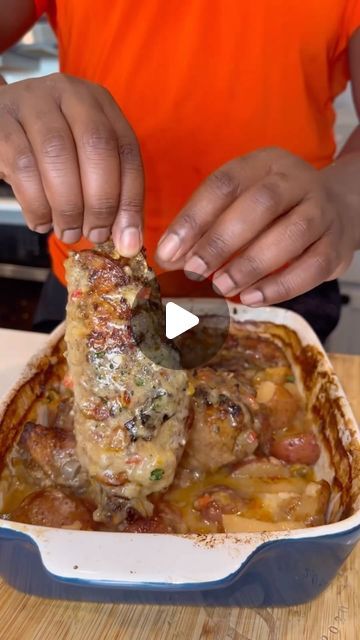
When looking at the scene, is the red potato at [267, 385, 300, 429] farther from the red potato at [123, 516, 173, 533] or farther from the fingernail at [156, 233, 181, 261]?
the fingernail at [156, 233, 181, 261]

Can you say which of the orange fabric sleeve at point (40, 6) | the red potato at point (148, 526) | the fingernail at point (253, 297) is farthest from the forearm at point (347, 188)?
the orange fabric sleeve at point (40, 6)

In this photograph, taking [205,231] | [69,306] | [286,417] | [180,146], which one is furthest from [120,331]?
[180,146]

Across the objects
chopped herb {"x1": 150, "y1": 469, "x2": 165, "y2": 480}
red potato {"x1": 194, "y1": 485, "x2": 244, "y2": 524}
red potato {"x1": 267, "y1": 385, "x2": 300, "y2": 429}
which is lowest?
red potato {"x1": 267, "y1": 385, "x2": 300, "y2": 429}

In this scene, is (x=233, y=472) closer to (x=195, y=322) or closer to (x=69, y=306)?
(x=195, y=322)

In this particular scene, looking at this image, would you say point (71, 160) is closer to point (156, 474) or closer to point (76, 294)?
point (76, 294)

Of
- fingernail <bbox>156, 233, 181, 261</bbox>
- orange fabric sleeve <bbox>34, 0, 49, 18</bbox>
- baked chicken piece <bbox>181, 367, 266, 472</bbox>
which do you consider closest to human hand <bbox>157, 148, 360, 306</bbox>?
fingernail <bbox>156, 233, 181, 261</bbox>

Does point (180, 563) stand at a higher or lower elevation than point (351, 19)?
lower

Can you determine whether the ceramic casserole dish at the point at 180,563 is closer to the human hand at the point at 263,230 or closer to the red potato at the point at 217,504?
the red potato at the point at 217,504

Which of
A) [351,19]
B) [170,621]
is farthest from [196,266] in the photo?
[351,19]
